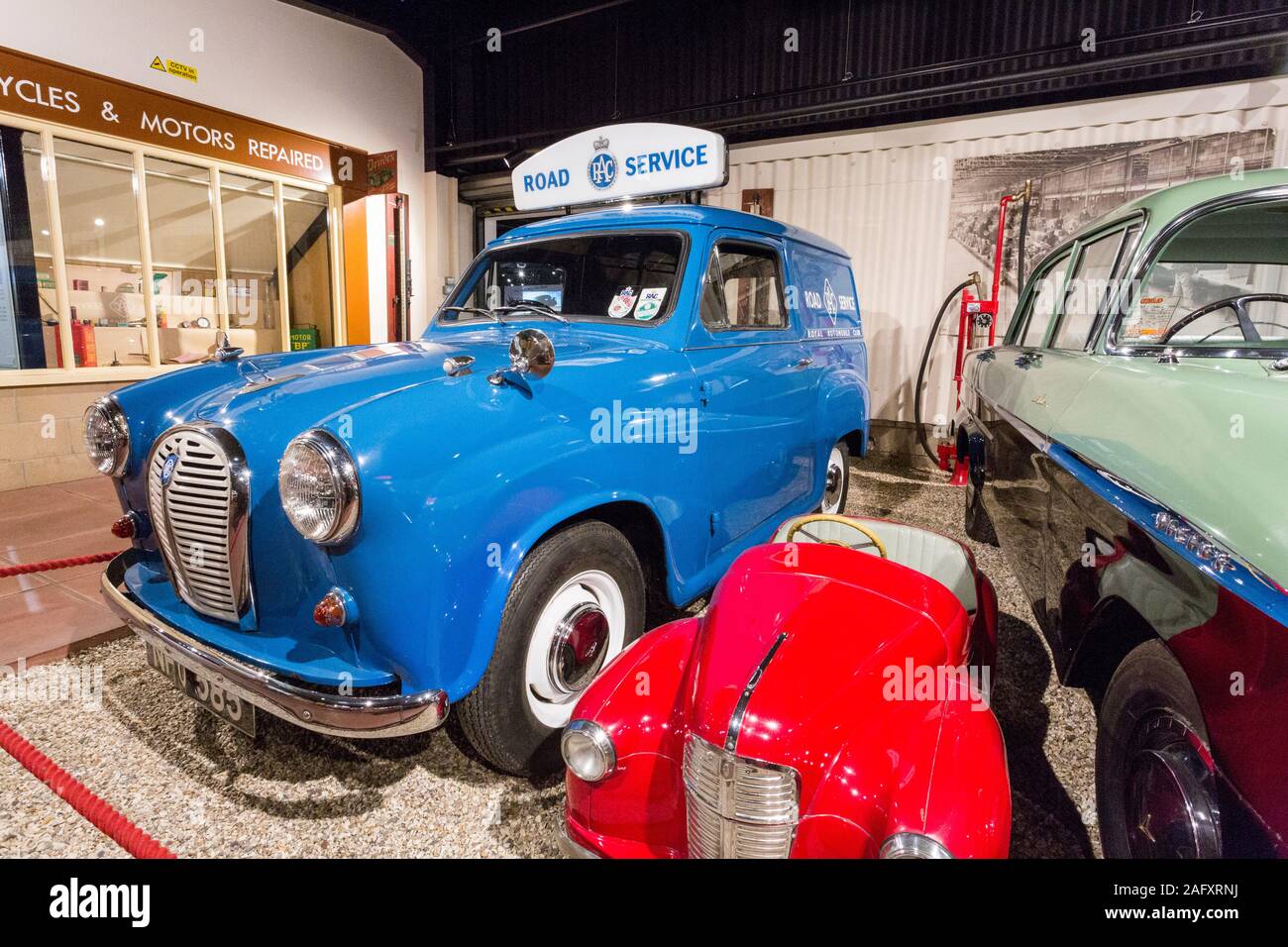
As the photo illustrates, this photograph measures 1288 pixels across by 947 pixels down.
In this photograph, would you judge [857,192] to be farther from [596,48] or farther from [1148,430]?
[1148,430]

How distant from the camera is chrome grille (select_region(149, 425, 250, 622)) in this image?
5.98ft

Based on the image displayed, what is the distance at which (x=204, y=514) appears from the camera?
74.1 inches

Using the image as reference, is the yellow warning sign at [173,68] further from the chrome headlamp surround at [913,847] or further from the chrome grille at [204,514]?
the chrome headlamp surround at [913,847]

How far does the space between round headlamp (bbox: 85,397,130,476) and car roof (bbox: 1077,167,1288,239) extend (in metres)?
3.50

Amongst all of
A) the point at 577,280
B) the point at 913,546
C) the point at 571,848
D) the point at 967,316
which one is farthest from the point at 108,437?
the point at 967,316

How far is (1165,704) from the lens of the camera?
1.37 meters

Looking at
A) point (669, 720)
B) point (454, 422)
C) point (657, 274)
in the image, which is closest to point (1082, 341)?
point (657, 274)

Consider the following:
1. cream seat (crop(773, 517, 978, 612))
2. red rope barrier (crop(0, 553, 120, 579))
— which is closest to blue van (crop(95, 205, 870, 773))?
cream seat (crop(773, 517, 978, 612))

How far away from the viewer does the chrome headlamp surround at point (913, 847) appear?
3.79 ft

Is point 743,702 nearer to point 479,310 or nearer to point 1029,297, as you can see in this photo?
point 479,310

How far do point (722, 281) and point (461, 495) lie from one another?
182cm

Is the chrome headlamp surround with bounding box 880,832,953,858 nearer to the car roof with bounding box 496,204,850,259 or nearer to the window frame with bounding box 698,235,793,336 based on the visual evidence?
the window frame with bounding box 698,235,793,336

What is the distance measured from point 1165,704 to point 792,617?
757mm
